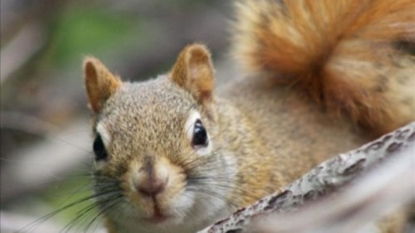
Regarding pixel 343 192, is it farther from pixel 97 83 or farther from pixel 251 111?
pixel 251 111

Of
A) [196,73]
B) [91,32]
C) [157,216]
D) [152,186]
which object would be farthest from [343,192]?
[91,32]

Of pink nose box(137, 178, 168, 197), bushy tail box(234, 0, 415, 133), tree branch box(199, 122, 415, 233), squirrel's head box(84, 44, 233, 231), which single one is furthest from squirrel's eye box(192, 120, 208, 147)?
bushy tail box(234, 0, 415, 133)

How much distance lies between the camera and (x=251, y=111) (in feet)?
11.4

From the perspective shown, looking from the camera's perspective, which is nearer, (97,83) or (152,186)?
(152,186)

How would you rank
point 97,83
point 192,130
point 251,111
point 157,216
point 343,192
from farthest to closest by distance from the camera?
point 251,111 < point 97,83 < point 192,130 < point 157,216 < point 343,192

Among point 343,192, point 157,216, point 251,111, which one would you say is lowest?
point 343,192

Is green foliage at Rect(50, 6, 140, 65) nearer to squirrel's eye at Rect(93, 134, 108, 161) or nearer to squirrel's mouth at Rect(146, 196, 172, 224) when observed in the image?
squirrel's eye at Rect(93, 134, 108, 161)

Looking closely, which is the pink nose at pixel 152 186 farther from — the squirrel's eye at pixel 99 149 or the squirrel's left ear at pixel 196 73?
the squirrel's left ear at pixel 196 73

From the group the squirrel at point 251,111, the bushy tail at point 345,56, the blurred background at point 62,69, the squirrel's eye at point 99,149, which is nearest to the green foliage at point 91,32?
the blurred background at point 62,69

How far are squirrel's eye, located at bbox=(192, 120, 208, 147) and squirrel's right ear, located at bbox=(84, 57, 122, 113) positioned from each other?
13.3 inches

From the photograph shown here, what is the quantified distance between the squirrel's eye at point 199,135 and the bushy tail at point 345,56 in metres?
0.75

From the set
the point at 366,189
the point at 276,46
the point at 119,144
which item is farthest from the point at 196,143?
the point at 366,189

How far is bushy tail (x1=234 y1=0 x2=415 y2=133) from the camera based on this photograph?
337 centimetres

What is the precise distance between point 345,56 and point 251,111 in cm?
37
